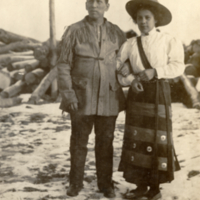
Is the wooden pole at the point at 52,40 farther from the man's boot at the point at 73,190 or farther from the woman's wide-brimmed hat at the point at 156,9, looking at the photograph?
the man's boot at the point at 73,190

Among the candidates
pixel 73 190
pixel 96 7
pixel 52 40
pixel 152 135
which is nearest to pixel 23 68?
pixel 52 40

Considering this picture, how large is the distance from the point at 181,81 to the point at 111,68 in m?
1.08

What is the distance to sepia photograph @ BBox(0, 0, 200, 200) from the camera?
7.50 feet

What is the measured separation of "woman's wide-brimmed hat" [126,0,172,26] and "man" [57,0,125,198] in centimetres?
20

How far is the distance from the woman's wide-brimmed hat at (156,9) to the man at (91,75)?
0.20 meters

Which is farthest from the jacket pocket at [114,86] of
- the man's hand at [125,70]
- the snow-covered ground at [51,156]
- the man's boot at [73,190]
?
the man's boot at [73,190]

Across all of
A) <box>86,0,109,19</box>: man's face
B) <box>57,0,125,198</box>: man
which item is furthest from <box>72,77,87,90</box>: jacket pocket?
<box>86,0,109,19</box>: man's face

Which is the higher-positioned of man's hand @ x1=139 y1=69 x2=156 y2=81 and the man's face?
the man's face

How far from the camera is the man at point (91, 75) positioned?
2.36m

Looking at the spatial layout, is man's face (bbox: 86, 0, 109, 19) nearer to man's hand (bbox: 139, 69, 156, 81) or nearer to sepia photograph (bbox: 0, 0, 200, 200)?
sepia photograph (bbox: 0, 0, 200, 200)

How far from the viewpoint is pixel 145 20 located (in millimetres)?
2287

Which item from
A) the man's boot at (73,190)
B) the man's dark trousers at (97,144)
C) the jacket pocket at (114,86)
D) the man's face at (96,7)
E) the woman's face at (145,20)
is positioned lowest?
the man's boot at (73,190)

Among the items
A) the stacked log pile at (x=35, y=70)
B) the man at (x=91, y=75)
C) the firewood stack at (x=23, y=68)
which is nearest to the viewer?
the man at (x=91, y=75)

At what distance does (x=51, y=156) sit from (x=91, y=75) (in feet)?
3.85
